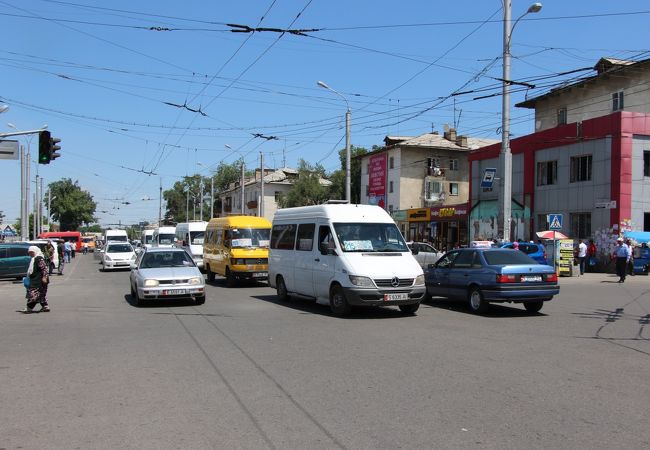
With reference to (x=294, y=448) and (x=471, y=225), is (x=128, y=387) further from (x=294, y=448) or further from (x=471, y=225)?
(x=471, y=225)

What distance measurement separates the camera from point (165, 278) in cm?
1415

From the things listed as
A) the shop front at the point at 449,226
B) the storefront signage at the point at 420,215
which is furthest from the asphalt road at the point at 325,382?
the storefront signage at the point at 420,215

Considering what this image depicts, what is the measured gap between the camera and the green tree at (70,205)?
114562 millimetres

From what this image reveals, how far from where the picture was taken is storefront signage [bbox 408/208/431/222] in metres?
46.2

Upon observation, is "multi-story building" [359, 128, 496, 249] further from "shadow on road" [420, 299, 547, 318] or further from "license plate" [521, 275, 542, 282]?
"license plate" [521, 275, 542, 282]

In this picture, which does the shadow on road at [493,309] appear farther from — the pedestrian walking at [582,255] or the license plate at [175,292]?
the pedestrian walking at [582,255]

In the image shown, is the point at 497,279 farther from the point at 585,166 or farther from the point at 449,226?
the point at 449,226

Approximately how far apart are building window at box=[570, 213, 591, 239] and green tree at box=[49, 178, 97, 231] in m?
104

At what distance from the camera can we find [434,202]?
56406 millimetres

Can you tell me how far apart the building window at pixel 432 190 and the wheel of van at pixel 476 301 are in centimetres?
4320

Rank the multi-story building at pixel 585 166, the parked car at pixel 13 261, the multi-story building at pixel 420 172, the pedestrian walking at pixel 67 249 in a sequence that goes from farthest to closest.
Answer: the multi-story building at pixel 420 172
the pedestrian walking at pixel 67 249
the multi-story building at pixel 585 166
the parked car at pixel 13 261

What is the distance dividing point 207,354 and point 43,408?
284 cm

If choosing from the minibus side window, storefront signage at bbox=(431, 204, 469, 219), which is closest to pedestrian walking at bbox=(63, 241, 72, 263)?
storefront signage at bbox=(431, 204, 469, 219)

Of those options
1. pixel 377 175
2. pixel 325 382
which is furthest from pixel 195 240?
pixel 377 175
